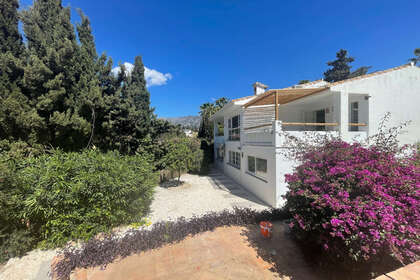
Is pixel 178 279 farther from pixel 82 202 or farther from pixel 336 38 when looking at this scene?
pixel 336 38

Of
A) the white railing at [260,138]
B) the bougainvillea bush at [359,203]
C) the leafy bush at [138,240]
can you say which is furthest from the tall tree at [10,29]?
the bougainvillea bush at [359,203]

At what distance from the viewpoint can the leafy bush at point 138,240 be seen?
405 cm

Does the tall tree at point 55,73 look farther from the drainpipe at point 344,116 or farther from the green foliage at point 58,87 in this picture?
the drainpipe at point 344,116

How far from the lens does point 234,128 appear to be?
1295cm

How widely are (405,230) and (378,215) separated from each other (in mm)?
480

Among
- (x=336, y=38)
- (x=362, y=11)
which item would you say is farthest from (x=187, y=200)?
(x=336, y=38)

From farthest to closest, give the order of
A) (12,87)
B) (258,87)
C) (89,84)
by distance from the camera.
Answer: (258,87) → (89,84) → (12,87)

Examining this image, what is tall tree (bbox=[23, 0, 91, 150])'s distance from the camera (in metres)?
9.55

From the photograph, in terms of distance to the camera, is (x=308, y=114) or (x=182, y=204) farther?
(x=308, y=114)

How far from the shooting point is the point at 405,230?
2.71 m

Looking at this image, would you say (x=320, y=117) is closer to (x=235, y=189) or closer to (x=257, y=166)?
(x=257, y=166)

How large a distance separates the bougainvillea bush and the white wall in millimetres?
6523

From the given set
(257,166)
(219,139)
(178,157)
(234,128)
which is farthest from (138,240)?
(219,139)

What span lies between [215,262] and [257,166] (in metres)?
5.81
